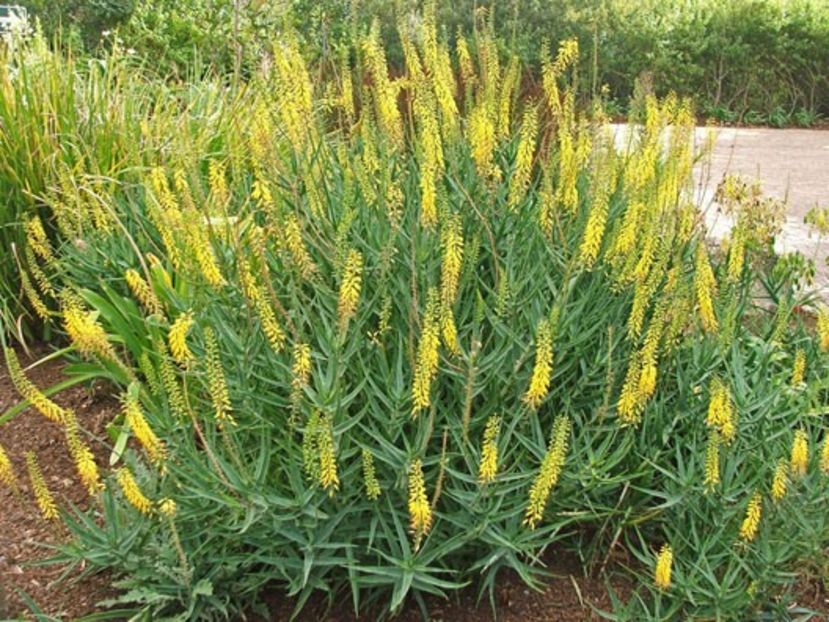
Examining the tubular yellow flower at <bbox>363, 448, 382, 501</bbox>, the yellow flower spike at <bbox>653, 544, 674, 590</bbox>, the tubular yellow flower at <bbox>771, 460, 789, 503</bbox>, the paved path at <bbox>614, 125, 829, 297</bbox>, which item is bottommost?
the paved path at <bbox>614, 125, 829, 297</bbox>

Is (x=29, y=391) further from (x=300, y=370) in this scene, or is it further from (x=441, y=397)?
(x=441, y=397)

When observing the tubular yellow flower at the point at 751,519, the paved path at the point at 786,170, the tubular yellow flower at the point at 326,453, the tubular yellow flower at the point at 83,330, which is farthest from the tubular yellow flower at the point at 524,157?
the paved path at the point at 786,170

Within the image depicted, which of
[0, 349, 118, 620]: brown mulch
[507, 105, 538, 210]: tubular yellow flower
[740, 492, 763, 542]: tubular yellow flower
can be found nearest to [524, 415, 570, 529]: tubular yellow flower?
[740, 492, 763, 542]: tubular yellow flower

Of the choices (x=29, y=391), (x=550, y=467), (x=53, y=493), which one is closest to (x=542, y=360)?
(x=550, y=467)

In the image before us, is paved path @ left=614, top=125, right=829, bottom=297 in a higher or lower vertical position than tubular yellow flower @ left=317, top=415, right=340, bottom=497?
lower

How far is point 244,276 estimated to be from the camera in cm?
248

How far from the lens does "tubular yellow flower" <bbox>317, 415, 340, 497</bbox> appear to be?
2.24 meters

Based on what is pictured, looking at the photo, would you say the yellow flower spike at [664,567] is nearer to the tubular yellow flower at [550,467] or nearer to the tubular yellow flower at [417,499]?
the tubular yellow flower at [550,467]

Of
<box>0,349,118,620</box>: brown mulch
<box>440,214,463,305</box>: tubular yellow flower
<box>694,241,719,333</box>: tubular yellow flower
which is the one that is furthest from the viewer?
<box>0,349,118,620</box>: brown mulch

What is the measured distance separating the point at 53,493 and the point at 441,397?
1.41m

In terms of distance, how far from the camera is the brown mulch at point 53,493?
281 cm

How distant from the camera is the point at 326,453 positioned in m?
2.25

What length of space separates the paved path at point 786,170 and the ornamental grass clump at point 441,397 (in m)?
2.61

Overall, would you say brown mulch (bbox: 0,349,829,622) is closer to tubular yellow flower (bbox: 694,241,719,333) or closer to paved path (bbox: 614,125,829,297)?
tubular yellow flower (bbox: 694,241,719,333)
